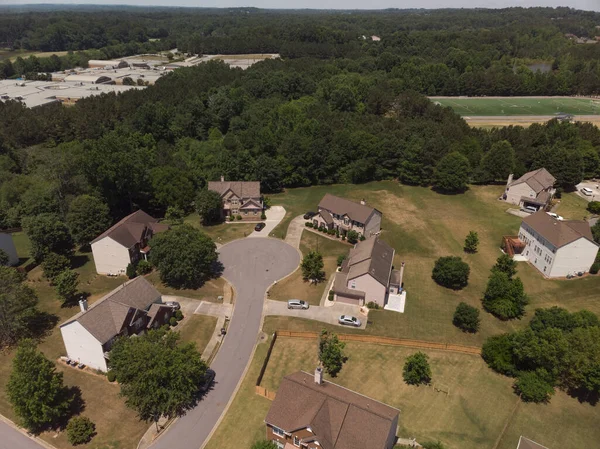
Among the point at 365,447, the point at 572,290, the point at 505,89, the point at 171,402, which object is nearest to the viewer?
the point at 365,447

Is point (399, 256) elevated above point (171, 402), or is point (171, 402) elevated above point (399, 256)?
point (171, 402)

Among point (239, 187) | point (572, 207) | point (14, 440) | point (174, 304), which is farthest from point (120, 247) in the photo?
point (572, 207)

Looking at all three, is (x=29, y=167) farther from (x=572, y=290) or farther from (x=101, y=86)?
(x=572, y=290)

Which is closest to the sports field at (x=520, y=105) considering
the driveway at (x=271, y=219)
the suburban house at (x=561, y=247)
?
the suburban house at (x=561, y=247)

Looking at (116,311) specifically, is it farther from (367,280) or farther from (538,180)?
(538,180)

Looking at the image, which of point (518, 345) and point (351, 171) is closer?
→ point (518, 345)

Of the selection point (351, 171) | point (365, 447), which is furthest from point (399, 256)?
point (365, 447)

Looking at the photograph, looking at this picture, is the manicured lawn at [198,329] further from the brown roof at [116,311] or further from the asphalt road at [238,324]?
the brown roof at [116,311]

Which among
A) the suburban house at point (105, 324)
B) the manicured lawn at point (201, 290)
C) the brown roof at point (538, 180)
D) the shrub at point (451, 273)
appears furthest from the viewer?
the brown roof at point (538, 180)
